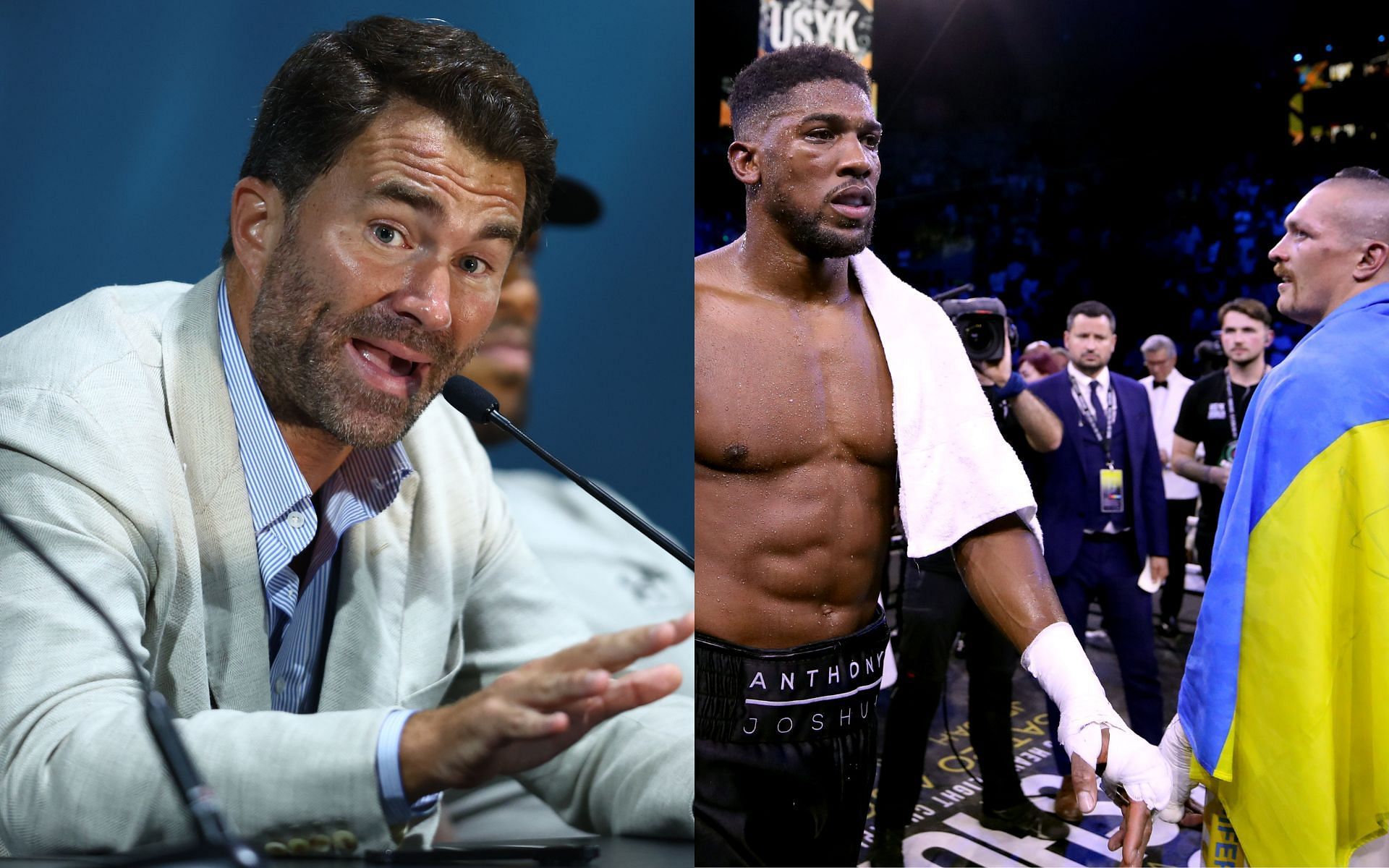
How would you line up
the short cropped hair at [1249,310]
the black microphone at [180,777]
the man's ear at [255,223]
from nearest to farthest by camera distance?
1. the black microphone at [180,777]
2. the man's ear at [255,223]
3. the short cropped hair at [1249,310]

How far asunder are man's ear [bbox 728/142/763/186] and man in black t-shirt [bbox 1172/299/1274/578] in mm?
1081

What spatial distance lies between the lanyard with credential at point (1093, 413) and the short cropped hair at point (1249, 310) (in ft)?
0.89

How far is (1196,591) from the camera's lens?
2.08 metres

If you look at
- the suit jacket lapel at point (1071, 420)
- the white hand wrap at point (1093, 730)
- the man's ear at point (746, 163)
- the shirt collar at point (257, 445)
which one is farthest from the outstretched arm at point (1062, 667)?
the shirt collar at point (257, 445)

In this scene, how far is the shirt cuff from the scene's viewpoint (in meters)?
1.58

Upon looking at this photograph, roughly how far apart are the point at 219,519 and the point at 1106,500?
1.83 m

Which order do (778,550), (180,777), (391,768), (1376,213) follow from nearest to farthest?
(180,777)
(391,768)
(778,550)
(1376,213)

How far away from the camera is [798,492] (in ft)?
5.95

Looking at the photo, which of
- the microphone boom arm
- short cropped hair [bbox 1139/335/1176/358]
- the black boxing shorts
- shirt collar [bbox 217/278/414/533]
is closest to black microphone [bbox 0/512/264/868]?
shirt collar [bbox 217/278/414/533]

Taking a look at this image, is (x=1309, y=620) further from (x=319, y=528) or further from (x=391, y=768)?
(x=319, y=528)

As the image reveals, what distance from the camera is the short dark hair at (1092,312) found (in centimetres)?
212

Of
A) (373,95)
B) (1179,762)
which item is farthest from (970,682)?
(373,95)

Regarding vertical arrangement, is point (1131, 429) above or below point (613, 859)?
above

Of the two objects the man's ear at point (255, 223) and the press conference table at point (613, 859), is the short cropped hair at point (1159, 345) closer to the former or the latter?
the press conference table at point (613, 859)
